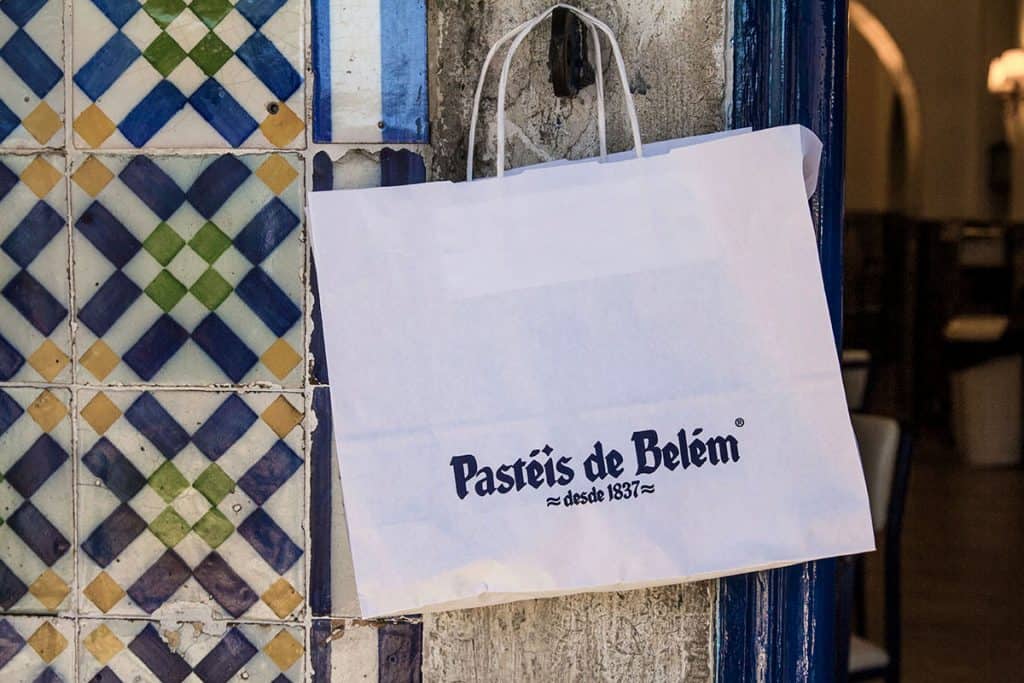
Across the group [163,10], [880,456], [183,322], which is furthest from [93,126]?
[880,456]

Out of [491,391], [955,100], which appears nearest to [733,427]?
[491,391]

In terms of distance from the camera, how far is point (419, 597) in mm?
1468

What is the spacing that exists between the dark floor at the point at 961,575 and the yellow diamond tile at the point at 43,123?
3268mm

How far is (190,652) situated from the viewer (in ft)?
5.76

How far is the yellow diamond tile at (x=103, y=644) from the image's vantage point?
1760 millimetres

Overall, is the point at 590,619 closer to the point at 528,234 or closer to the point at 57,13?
the point at 528,234

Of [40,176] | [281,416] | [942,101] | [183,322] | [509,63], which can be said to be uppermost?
[942,101]

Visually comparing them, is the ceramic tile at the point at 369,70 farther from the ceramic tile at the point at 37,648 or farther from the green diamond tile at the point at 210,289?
the ceramic tile at the point at 37,648

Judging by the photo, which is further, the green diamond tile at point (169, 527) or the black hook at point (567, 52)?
the green diamond tile at point (169, 527)

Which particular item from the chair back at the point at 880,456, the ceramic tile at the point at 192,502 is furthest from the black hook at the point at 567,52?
the chair back at the point at 880,456

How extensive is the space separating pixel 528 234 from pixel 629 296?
0.14 metres

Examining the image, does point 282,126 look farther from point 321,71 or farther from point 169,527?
point 169,527

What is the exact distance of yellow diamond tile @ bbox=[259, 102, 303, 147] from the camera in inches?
66.0

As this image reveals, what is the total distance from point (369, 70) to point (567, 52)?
0.92ft
